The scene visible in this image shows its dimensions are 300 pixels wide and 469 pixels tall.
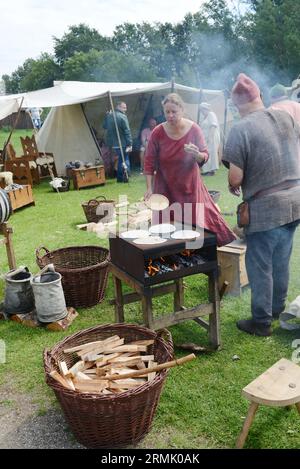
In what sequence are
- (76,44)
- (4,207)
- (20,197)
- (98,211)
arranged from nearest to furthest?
(4,207), (98,211), (20,197), (76,44)

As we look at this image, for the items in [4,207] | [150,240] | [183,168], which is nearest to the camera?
[150,240]

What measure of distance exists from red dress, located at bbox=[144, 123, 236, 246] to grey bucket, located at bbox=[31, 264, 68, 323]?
1341mm

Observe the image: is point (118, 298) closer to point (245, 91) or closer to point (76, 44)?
point (245, 91)

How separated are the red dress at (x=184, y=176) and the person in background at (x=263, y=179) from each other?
1.38 ft

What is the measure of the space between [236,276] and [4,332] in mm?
2315

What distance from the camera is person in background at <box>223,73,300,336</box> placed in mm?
3219

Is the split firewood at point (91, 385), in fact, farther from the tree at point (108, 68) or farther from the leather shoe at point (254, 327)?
the tree at point (108, 68)

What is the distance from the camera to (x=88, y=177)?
10.8 metres

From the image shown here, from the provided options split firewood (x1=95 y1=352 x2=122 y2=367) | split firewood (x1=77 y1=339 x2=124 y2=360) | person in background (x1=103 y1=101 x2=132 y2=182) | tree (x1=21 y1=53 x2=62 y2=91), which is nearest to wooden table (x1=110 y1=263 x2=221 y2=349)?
split firewood (x1=77 y1=339 x2=124 y2=360)

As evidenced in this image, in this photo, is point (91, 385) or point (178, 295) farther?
point (178, 295)

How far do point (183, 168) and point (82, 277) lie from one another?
1.46 meters

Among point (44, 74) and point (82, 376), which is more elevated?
point (44, 74)

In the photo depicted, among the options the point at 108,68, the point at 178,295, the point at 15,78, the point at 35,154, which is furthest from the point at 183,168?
the point at 15,78
